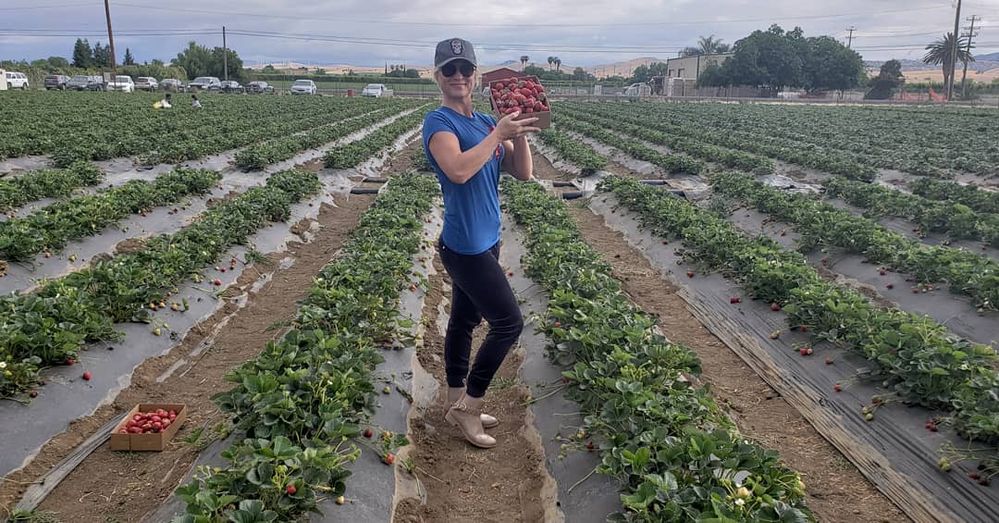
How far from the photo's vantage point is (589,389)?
4652mm

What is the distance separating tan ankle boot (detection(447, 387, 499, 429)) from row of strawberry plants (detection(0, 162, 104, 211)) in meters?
8.42

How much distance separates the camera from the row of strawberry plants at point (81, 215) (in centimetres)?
758

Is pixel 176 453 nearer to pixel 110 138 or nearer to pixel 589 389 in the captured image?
pixel 589 389

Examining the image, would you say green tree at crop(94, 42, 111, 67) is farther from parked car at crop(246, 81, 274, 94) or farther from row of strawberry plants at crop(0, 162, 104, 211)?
row of strawberry plants at crop(0, 162, 104, 211)

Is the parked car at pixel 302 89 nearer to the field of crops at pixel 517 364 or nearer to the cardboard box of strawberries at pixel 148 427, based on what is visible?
the field of crops at pixel 517 364

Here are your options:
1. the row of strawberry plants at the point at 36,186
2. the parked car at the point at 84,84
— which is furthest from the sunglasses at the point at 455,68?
the parked car at the point at 84,84

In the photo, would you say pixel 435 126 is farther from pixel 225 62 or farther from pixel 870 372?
pixel 225 62

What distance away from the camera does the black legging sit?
13.4ft

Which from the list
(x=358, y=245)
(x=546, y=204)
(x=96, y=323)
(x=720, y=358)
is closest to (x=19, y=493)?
(x=96, y=323)

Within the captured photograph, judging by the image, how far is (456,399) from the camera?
484 centimetres

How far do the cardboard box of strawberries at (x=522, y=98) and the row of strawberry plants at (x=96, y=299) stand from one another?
3.73m

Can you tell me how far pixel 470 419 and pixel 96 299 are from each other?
3703 mm

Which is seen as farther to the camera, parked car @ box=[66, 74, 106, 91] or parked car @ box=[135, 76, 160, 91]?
parked car @ box=[135, 76, 160, 91]

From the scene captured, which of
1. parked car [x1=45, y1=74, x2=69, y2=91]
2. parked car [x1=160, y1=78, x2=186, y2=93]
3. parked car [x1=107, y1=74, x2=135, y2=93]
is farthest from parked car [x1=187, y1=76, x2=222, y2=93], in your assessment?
parked car [x1=45, y1=74, x2=69, y2=91]
